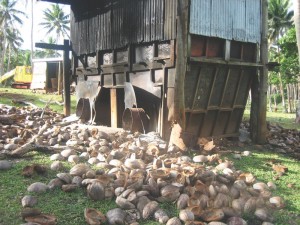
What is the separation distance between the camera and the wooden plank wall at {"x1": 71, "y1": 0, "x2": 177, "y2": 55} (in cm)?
907

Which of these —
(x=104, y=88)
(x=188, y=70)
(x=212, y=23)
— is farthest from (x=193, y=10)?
(x=104, y=88)

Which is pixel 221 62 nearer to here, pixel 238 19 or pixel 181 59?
pixel 238 19

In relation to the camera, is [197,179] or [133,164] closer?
[197,179]

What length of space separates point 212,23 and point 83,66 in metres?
5.54

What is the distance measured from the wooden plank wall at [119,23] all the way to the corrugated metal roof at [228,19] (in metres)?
0.72

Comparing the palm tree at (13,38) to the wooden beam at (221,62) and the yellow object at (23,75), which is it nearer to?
the yellow object at (23,75)

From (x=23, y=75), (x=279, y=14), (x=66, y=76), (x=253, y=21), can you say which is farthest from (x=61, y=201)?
(x=279, y=14)

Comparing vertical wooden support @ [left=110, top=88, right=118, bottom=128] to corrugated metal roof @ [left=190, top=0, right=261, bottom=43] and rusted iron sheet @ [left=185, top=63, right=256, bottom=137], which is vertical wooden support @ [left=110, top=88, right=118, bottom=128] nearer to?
rusted iron sheet @ [left=185, top=63, right=256, bottom=137]

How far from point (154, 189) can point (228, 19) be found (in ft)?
20.9

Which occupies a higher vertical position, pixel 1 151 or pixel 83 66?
pixel 83 66

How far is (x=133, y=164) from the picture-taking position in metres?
6.02

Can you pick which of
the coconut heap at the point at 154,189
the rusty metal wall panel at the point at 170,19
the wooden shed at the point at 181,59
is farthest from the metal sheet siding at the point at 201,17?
Result: the coconut heap at the point at 154,189

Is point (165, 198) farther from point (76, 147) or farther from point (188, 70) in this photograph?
point (188, 70)

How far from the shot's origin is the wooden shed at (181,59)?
28.8ft
